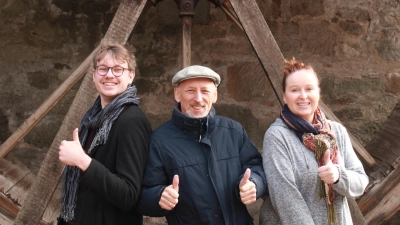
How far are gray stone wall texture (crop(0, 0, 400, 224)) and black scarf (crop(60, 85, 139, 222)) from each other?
6.72 feet

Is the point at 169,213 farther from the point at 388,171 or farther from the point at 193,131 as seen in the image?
the point at 388,171

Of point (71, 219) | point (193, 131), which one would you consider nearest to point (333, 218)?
point (193, 131)

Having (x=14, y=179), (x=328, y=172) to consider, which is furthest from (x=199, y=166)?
(x=14, y=179)

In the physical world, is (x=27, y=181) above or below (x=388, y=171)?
below

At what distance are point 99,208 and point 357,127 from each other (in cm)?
285

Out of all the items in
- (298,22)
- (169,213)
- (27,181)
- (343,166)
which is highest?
(298,22)

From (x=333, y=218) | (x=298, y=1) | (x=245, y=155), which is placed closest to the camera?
(x=333, y=218)

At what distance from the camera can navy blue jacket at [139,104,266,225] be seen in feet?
6.21

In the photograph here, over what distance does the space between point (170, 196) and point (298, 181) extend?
0.52 meters

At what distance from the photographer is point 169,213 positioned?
77.7 inches

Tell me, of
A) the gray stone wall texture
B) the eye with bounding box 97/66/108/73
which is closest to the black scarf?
the eye with bounding box 97/66/108/73

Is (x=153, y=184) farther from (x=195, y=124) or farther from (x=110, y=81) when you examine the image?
(x=110, y=81)

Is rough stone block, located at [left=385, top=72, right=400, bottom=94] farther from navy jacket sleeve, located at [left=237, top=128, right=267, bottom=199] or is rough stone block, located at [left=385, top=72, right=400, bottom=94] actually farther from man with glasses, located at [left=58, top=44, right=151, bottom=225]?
man with glasses, located at [left=58, top=44, right=151, bottom=225]

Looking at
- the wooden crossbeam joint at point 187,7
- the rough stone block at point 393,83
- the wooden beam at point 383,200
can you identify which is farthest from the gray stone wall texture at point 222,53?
the wooden beam at point 383,200
